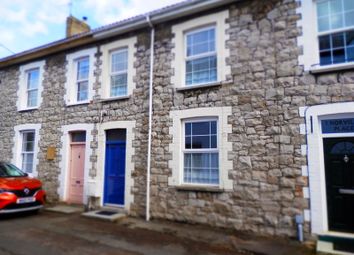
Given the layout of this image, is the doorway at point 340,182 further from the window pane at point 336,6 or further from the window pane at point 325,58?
the window pane at point 336,6

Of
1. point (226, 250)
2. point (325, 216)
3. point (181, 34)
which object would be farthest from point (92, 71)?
point (325, 216)

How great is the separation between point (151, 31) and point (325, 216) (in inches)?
279

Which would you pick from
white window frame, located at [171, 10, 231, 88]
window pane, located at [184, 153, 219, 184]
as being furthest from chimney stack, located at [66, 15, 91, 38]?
window pane, located at [184, 153, 219, 184]

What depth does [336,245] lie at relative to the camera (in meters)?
6.14

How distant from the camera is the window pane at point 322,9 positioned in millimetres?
7146

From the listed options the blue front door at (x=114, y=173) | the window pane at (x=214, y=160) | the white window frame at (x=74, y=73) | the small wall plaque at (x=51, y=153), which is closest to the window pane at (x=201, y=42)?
the window pane at (x=214, y=160)

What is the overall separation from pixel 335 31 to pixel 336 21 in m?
0.27

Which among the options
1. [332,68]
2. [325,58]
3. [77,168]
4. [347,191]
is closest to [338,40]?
[325,58]

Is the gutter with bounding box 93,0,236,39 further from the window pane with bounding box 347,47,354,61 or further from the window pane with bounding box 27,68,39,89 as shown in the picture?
the window pane with bounding box 27,68,39,89

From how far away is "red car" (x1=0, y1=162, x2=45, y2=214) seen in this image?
27.3 ft

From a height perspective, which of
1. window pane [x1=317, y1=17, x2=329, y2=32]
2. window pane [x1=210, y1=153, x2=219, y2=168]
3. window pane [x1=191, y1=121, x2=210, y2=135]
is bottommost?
window pane [x1=210, y1=153, x2=219, y2=168]

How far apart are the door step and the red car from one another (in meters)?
7.80

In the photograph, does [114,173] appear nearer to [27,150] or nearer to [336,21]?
[27,150]

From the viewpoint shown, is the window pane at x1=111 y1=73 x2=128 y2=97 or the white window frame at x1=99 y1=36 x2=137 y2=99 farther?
the window pane at x1=111 y1=73 x2=128 y2=97
